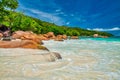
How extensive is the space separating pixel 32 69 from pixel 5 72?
141 cm

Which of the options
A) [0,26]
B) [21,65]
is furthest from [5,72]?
[0,26]

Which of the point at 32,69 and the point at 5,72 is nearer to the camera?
the point at 5,72

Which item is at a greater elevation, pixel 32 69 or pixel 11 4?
pixel 11 4

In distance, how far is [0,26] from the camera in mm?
69938

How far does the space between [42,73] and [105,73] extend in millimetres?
3002

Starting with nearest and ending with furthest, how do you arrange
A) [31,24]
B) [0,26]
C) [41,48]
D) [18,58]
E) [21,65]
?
1. [21,65]
2. [18,58]
3. [41,48]
4. [0,26]
5. [31,24]

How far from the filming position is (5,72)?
10.1 m

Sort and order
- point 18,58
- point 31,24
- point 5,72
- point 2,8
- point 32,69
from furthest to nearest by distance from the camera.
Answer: point 31,24 → point 2,8 → point 18,58 → point 32,69 → point 5,72

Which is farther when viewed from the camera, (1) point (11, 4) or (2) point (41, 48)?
(1) point (11, 4)

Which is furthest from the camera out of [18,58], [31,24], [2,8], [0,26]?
[31,24]

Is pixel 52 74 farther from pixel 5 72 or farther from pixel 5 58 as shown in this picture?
pixel 5 58

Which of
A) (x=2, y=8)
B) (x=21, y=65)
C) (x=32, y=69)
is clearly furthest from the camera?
(x=2, y=8)

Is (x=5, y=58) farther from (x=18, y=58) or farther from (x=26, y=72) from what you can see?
(x=26, y=72)

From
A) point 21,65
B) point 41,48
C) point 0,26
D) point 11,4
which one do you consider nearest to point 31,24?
point 0,26
